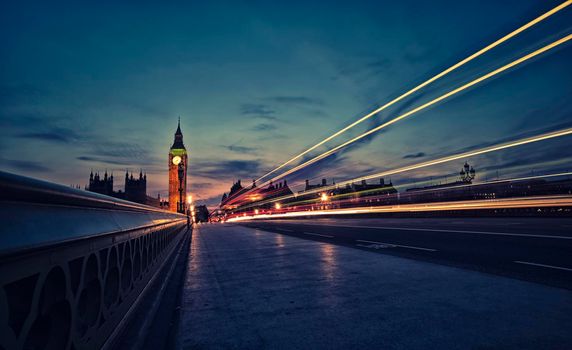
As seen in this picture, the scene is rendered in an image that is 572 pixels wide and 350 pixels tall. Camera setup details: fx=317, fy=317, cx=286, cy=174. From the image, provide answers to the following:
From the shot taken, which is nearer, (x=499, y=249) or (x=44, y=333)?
(x=44, y=333)

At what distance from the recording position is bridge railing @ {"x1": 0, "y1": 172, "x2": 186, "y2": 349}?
1385mm

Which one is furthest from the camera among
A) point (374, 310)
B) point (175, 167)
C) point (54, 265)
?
point (175, 167)

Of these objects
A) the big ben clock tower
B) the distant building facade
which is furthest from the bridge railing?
the distant building facade

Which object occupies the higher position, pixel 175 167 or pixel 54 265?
pixel 175 167

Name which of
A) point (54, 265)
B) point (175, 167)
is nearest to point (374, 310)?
point (54, 265)

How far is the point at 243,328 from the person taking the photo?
10.3 feet

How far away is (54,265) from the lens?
1.75m

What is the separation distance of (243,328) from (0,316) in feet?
7.12

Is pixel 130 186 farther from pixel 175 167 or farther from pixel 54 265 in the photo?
pixel 54 265

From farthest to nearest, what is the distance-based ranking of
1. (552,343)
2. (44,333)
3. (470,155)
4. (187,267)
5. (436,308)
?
(470,155)
(187,267)
(436,308)
(552,343)
(44,333)

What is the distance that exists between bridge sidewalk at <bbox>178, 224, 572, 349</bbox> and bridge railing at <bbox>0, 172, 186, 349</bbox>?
86 cm

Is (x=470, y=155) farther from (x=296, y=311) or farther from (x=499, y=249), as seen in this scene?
(x=296, y=311)

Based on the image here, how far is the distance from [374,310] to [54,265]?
2.98 metres

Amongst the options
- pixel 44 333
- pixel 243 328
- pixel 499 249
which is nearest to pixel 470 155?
pixel 499 249
